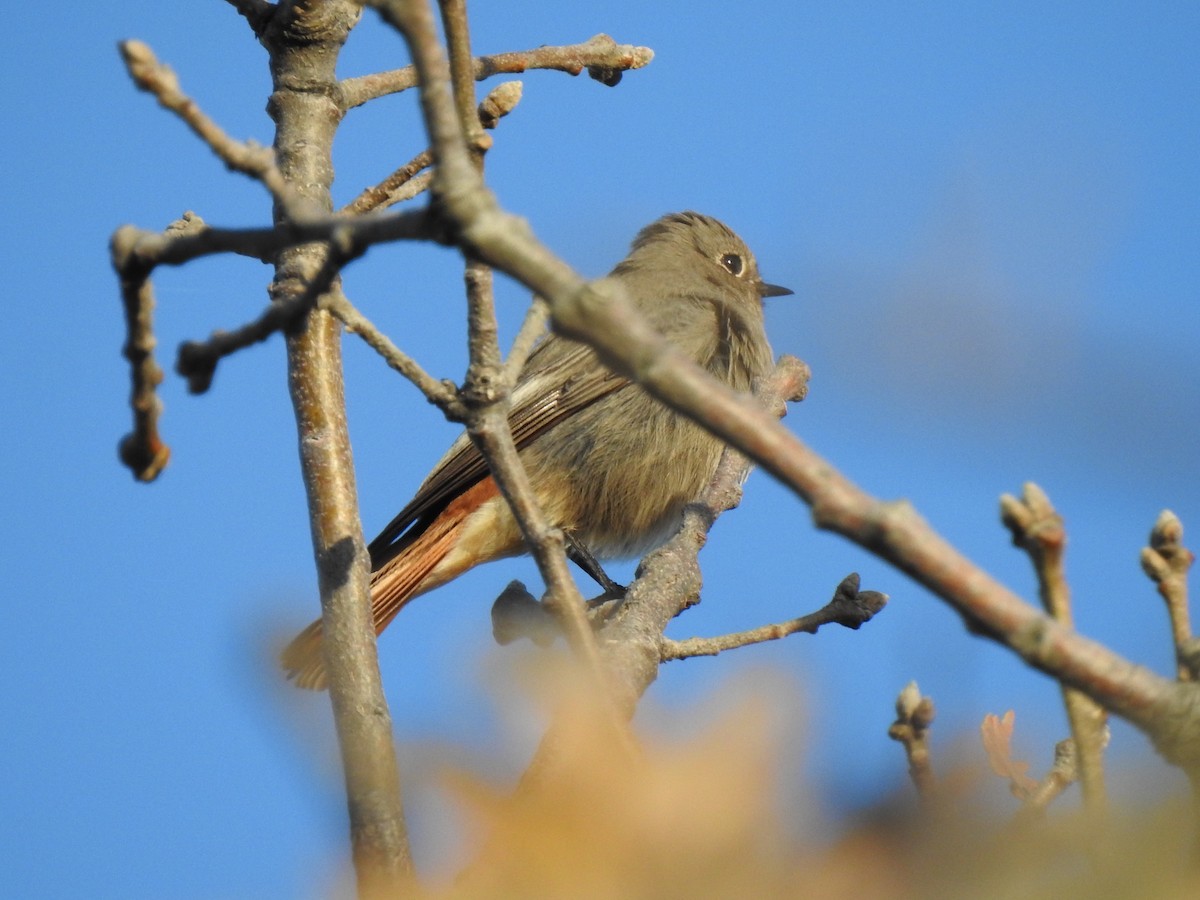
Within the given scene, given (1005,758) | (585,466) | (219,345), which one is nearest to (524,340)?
(219,345)

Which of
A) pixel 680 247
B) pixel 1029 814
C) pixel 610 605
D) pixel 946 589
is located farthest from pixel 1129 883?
pixel 680 247

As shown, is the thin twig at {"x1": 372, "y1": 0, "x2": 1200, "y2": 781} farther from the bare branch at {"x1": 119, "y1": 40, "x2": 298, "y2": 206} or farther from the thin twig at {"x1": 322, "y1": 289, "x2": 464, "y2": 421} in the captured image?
the thin twig at {"x1": 322, "y1": 289, "x2": 464, "y2": 421}

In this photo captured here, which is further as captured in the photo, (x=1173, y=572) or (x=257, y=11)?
(x=257, y=11)

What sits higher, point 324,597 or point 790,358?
point 790,358

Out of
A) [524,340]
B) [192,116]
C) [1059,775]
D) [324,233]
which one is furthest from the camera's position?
[524,340]

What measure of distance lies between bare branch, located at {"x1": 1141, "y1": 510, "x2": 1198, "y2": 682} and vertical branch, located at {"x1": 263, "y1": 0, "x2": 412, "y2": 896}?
4.89 feet

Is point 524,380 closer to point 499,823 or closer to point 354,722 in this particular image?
point 354,722

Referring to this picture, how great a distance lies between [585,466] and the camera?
7.03 meters

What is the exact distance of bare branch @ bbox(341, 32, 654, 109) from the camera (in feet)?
14.6

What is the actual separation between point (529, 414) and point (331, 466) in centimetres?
352

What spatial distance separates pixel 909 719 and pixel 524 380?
17.7 ft

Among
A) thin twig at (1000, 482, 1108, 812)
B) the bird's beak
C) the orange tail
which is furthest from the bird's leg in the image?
thin twig at (1000, 482, 1108, 812)

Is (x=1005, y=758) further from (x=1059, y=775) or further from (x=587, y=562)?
(x=587, y=562)

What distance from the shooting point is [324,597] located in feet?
11.2
